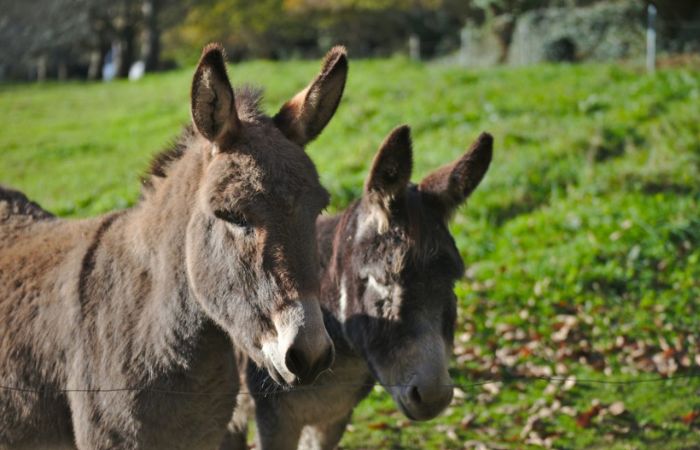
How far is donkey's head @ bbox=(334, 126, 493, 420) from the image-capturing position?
3.99 meters

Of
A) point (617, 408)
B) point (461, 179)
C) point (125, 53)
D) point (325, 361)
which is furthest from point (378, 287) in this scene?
point (125, 53)

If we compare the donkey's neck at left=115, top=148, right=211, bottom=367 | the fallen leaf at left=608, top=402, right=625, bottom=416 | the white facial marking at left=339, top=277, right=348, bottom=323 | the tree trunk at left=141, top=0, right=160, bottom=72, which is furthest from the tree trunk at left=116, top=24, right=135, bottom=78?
the donkey's neck at left=115, top=148, right=211, bottom=367

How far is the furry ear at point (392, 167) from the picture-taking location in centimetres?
427

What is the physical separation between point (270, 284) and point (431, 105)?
13299mm

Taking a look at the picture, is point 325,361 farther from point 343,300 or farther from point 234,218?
point 343,300

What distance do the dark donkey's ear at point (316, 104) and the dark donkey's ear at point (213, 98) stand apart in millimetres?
301

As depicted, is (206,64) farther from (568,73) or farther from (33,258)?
(568,73)

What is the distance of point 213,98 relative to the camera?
3289 mm

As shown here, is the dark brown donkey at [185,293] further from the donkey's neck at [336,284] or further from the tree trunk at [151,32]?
the tree trunk at [151,32]

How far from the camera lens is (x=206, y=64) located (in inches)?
126

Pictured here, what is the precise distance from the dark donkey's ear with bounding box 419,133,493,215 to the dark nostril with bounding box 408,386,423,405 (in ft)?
3.53

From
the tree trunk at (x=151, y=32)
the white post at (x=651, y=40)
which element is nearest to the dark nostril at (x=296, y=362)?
the white post at (x=651, y=40)

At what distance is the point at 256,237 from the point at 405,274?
1220mm

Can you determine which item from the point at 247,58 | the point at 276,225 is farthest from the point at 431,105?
the point at 247,58
